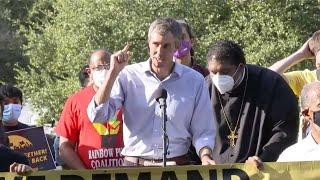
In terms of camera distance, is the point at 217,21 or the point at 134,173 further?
the point at 217,21

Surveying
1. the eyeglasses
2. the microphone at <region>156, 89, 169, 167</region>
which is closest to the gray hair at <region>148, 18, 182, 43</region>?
the microphone at <region>156, 89, 169, 167</region>

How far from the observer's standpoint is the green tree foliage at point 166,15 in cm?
3141

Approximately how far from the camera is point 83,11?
1355 inches

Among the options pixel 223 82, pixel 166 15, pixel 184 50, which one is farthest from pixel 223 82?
pixel 166 15

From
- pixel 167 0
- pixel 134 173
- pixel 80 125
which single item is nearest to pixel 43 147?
pixel 80 125

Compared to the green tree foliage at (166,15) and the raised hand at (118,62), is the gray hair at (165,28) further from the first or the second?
the green tree foliage at (166,15)

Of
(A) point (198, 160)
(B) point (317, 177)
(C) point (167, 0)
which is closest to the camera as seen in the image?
(B) point (317, 177)

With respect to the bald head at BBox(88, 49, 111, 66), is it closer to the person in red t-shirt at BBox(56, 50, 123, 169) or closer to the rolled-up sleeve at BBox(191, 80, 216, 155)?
the person in red t-shirt at BBox(56, 50, 123, 169)

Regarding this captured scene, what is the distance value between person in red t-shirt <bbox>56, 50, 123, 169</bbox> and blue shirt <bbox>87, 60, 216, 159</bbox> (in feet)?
2.71

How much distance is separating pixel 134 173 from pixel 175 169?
0.27m

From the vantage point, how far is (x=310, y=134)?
5574 mm

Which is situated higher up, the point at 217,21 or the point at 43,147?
the point at 217,21

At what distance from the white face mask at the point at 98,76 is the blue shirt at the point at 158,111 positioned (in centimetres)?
97

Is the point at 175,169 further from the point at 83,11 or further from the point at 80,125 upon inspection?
the point at 83,11
